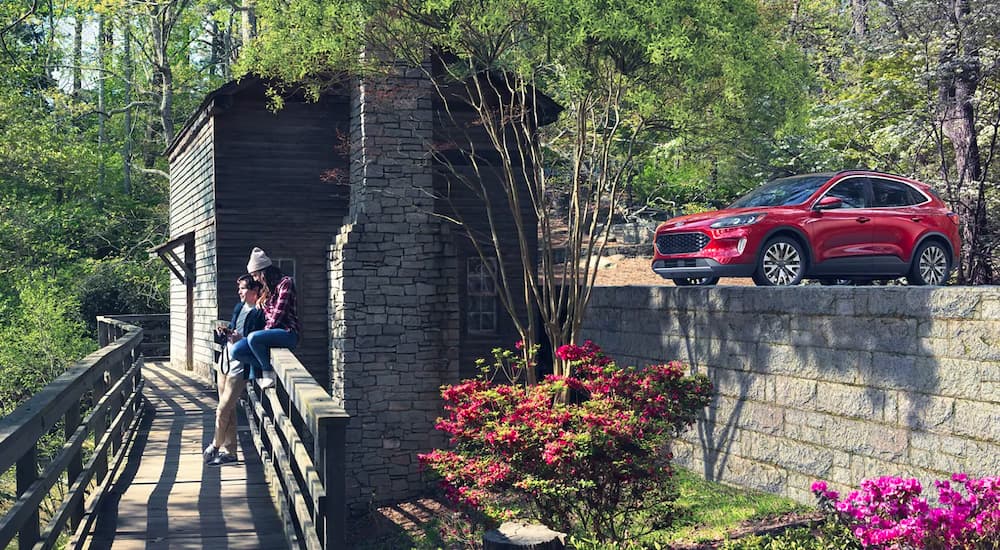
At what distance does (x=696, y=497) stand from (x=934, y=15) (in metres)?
14.0

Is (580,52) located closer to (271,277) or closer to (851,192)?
(851,192)

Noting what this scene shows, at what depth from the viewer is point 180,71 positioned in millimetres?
40938

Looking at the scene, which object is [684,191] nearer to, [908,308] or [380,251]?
[380,251]

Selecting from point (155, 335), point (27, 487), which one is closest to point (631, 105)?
point (27, 487)

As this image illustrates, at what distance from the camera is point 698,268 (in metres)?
13.3

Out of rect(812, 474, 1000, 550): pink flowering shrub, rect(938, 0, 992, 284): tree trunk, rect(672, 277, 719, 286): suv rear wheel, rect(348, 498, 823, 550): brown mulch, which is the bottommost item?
rect(348, 498, 823, 550): brown mulch

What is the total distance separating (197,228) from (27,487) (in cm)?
1818

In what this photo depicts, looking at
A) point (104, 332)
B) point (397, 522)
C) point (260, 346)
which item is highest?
point (260, 346)

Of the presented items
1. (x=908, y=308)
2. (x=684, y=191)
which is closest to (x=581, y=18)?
(x=908, y=308)

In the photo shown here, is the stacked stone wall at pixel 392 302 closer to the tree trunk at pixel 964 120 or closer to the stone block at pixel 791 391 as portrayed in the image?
the stone block at pixel 791 391

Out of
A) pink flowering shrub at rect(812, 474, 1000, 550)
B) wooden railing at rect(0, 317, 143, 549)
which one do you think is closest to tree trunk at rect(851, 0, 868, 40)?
pink flowering shrub at rect(812, 474, 1000, 550)

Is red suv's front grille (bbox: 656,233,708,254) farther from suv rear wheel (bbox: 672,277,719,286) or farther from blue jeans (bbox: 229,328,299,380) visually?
blue jeans (bbox: 229,328,299,380)

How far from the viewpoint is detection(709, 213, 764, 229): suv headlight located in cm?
1273

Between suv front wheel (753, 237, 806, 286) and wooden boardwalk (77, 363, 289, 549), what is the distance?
673 centimetres
